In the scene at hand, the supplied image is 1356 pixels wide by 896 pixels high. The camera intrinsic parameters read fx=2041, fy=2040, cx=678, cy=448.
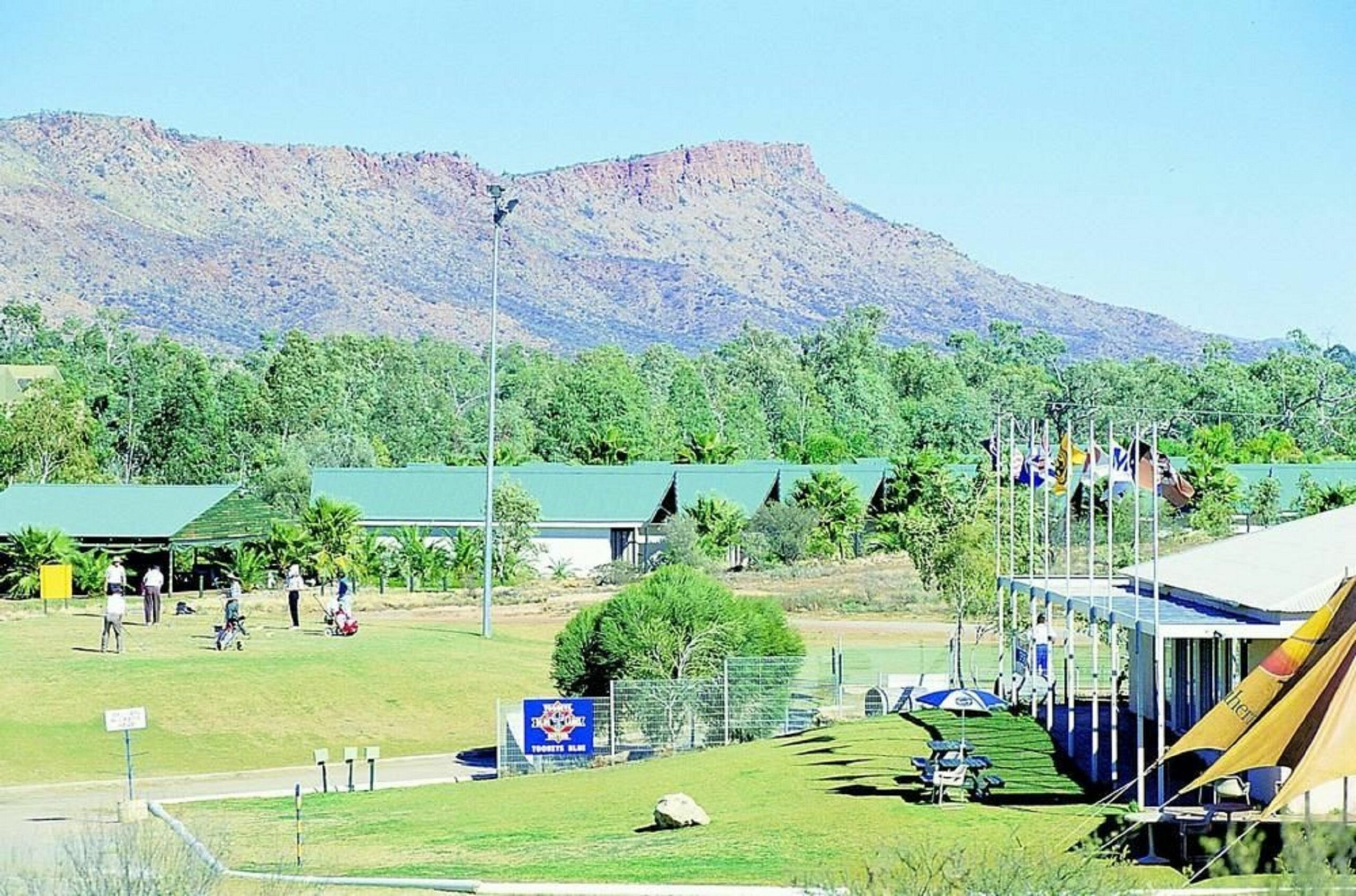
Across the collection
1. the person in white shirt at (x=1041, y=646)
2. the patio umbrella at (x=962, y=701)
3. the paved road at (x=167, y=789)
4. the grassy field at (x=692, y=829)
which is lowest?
the paved road at (x=167, y=789)

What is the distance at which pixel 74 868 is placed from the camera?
17.1m

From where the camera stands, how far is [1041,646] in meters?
39.1

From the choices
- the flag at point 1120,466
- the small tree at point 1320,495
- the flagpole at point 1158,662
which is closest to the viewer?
the flagpole at point 1158,662

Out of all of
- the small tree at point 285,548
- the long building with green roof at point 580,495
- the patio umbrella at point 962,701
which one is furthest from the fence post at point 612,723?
the long building with green roof at point 580,495

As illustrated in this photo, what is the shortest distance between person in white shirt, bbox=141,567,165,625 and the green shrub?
13.3 metres

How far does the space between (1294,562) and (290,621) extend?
28.4 m

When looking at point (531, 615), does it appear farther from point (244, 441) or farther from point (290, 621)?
point (244, 441)

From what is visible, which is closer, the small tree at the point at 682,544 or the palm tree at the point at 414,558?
the palm tree at the point at 414,558

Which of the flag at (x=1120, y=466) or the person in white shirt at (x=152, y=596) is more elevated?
the flag at (x=1120, y=466)

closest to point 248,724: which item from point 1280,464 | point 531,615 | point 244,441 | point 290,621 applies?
point 290,621

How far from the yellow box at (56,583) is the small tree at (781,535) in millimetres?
32356

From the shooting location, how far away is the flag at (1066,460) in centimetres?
3188

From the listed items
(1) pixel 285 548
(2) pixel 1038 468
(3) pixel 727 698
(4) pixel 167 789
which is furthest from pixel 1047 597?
(1) pixel 285 548

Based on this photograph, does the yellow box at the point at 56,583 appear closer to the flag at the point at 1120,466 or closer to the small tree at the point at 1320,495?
the flag at the point at 1120,466
